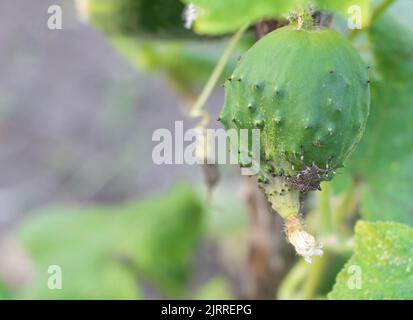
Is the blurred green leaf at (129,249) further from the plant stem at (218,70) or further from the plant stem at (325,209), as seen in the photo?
the plant stem at (218,70)

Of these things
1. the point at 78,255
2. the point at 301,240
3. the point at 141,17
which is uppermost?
the point at 141,17

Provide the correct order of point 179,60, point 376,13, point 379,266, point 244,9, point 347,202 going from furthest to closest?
point 179,60
point 347,202
point 376,13
point 379,266
point 244,9

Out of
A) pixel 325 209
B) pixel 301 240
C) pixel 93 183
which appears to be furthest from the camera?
pixel 93 183

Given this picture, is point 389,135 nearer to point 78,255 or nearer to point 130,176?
point 78,255

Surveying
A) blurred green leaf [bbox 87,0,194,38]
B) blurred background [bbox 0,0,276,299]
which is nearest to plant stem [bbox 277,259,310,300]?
blurred green leaf [bbox 87,0,194,38]

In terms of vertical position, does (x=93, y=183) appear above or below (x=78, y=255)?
above

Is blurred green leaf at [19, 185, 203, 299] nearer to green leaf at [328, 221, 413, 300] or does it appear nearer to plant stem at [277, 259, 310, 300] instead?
plant stem at [277, 259, 310, 300]

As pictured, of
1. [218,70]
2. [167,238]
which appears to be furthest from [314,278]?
[167,238]
